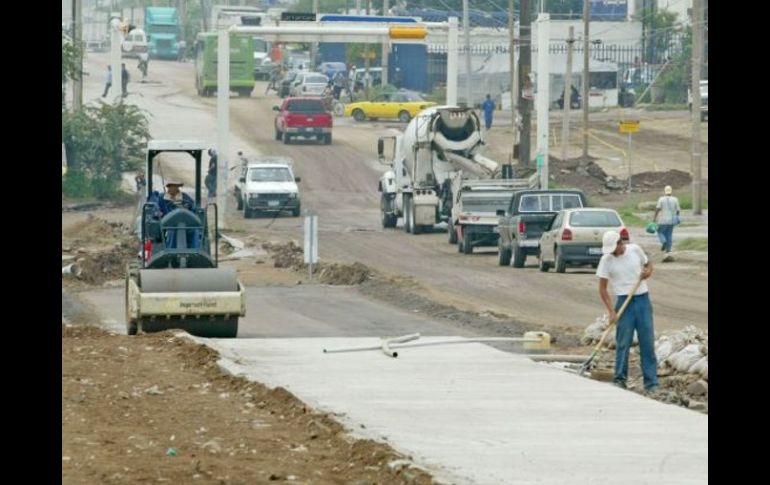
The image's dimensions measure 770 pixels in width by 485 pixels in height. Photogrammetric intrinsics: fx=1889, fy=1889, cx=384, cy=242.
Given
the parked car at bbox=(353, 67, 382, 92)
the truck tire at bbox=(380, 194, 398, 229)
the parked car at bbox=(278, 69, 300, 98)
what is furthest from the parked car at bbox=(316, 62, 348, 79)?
the truck tire at bbox=(380, 194, 398, 229)

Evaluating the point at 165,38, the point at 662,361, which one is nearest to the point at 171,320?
the point at 662,361

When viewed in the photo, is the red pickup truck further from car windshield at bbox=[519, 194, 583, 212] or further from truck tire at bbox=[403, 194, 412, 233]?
car windshield at bbox=[519, 194, 583, 212]

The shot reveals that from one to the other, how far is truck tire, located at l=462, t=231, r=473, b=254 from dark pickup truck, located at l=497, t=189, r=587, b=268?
2238 mm

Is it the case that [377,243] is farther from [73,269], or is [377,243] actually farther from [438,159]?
[73,269]

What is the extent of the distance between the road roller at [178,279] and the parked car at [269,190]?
3211cm

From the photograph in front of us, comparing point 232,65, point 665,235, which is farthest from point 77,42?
point 232,65

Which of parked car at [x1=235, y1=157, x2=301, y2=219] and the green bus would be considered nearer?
parked car at [x1=235, y1=157, x2=301, y2=219]

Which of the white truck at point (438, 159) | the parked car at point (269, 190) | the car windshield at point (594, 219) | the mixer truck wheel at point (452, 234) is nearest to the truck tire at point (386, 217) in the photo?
the white truck at point (438, 159)

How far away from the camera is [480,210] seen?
152 ft

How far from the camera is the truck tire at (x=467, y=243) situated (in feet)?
151

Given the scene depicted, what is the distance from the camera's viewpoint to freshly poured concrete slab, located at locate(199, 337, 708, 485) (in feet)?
44.9

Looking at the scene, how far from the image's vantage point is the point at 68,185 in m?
66.8

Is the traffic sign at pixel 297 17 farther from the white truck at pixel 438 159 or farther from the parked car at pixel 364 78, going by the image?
the parked car at pixel 364 78

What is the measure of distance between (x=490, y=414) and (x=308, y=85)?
78.4 metres
